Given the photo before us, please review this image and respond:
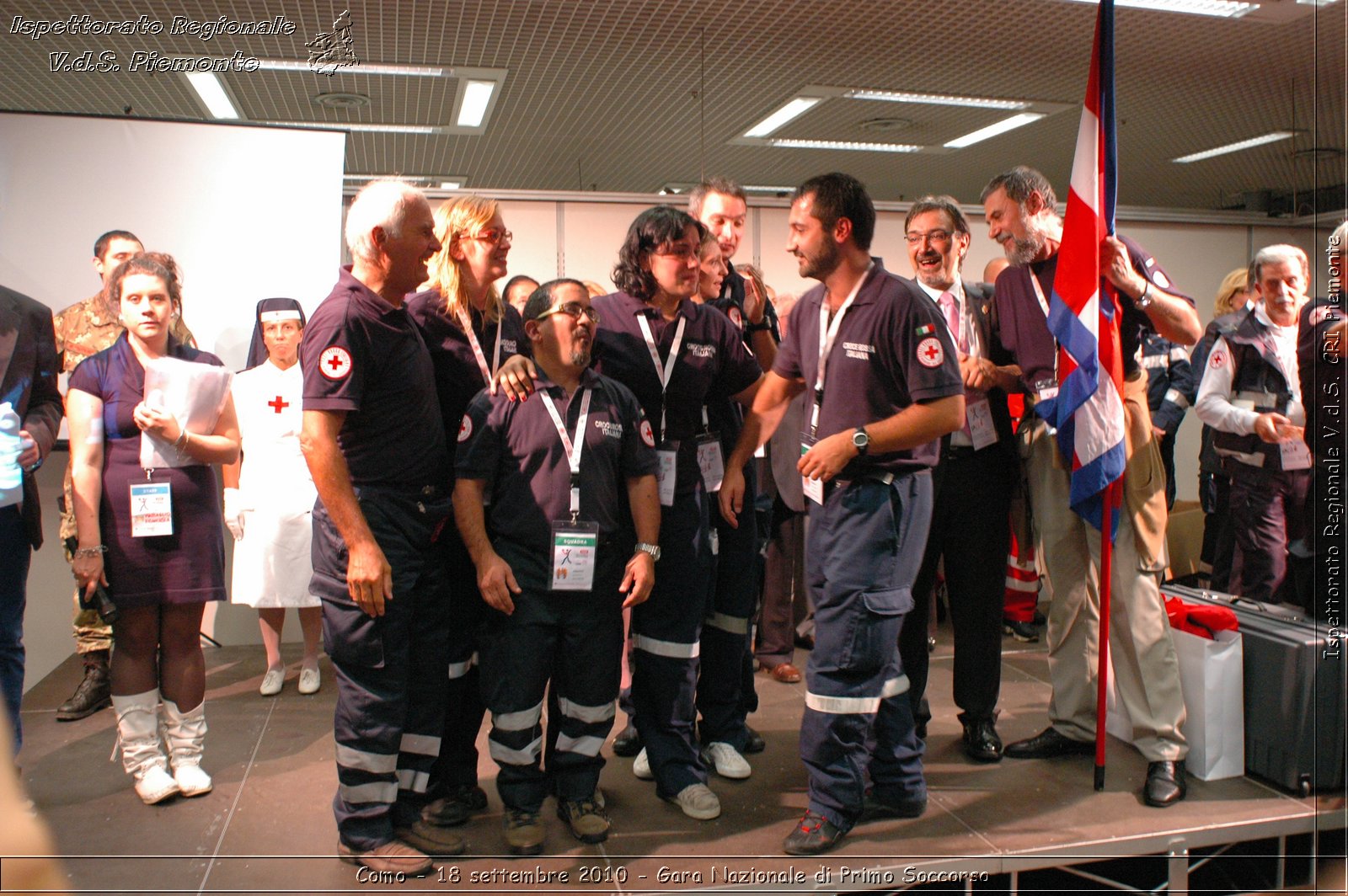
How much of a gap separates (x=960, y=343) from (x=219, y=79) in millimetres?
5466

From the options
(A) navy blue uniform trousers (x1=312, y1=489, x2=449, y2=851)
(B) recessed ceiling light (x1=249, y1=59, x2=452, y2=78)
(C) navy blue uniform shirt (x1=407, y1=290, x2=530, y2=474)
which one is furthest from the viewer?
(B) recessed ceiling light (x1=249, y1=59, x2=452, y2=78)

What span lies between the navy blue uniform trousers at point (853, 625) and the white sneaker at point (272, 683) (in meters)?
2.36

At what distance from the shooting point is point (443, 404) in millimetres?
2658

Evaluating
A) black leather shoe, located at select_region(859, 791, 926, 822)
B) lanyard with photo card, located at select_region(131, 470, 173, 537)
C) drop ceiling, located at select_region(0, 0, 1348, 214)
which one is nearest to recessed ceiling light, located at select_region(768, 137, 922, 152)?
drop ceiling, located at select_region(0, 0, 1348, 214)

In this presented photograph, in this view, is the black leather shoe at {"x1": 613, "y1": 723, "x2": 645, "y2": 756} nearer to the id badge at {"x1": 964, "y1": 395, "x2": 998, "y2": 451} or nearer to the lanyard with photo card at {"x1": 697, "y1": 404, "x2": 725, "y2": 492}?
the lanyard with photo card at {"x1": 697, "y1": 404, "x2": 725, "y2": 492}

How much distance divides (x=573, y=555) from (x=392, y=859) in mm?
847

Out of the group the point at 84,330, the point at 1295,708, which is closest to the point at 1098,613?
the point at 1295,708

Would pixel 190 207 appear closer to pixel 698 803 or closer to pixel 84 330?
pixel 84 330

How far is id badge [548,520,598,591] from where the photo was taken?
2396 mm

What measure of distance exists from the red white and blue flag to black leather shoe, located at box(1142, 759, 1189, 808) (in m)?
0.70

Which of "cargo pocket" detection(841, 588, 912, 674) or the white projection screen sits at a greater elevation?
the white projection screen

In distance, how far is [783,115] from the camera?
24.9 ft

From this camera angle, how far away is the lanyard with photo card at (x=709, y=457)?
9.25 feet

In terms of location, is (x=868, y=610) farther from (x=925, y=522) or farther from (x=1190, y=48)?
(x=1190, y=48)
